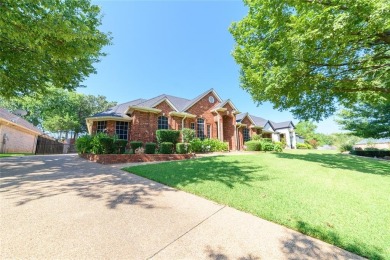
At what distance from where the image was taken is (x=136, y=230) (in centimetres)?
289

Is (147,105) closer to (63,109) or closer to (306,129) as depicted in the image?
(63,109)

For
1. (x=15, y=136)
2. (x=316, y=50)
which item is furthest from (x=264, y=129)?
(x=15, y=136)

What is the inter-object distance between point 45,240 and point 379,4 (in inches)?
383

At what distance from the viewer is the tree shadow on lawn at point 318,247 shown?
2.46 metres

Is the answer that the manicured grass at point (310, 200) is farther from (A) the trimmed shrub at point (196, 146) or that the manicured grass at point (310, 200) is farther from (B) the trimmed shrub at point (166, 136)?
(A) the trimmed shrub at point (196, 146)

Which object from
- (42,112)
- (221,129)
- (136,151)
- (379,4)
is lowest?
(136,151)

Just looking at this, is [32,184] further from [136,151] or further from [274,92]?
[274,92]

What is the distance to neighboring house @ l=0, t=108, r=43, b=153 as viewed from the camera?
687 inches

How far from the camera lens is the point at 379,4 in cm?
515

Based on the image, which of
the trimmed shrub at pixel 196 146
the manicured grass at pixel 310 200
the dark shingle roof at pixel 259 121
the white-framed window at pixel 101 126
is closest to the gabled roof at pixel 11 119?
the white-framed window at pixel 101 126

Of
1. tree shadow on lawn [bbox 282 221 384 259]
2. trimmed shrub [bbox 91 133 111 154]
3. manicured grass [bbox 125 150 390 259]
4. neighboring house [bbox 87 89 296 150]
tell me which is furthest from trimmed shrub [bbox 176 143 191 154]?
tree shadow on lawn [bbox 282 221 384 259]

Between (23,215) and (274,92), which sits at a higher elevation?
(274,92)

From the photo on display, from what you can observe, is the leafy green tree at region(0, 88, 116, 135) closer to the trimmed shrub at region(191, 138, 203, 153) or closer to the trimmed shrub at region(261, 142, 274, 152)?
the trimmed shrub at region(191, 138, 203, 153)

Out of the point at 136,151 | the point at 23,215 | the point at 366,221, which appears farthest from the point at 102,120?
the point at 366,221
